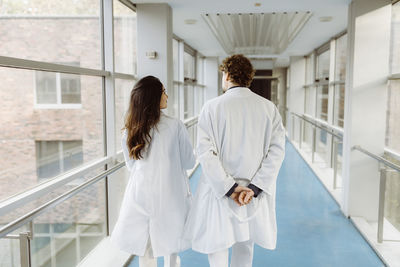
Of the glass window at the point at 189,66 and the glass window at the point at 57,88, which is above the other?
the glass window at the point at 189,66

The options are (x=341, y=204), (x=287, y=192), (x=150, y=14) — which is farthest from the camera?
(x=287, y=192)

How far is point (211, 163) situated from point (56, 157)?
5.02 ft

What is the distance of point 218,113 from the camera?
229 cm

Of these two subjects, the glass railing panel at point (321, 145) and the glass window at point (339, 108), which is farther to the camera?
the glass railing panel at point (321, 145)

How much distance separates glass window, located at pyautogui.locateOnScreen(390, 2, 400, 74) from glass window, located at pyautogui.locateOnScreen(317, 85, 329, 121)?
3959mm

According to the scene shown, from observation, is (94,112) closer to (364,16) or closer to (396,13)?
(364,16)

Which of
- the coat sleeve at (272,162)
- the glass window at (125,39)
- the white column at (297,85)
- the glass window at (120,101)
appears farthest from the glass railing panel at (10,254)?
the white column at (297,85)

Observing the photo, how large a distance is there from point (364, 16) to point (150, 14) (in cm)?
243

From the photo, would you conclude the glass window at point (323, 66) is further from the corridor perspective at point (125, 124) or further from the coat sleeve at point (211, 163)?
the coat sleeve at point (211, 163)

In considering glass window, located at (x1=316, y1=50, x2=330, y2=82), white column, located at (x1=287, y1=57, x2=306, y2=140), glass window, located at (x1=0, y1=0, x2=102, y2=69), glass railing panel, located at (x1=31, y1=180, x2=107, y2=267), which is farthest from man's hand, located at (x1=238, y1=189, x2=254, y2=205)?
white column, located at (x1=287, y1=57, x2=306, y2=140)

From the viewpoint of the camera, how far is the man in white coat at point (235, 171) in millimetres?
2266

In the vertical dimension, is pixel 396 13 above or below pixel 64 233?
above

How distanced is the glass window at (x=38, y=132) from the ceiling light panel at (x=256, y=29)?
2398mm

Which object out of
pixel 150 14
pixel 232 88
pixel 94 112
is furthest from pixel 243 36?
pixel 232 88
